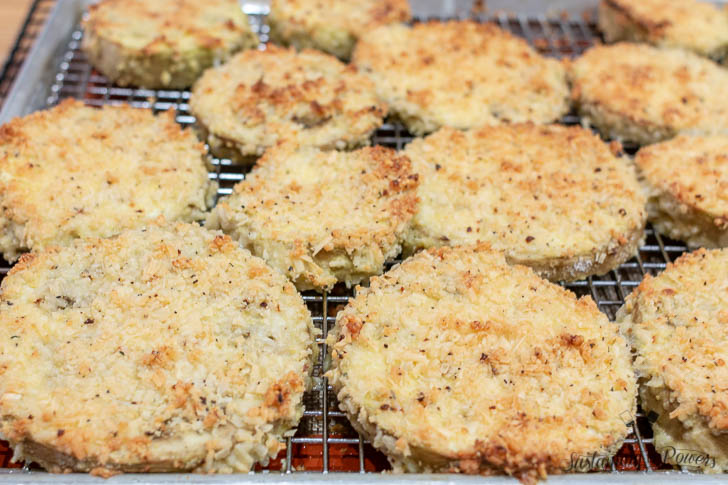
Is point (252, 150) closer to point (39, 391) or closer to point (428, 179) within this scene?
point (428, 179)

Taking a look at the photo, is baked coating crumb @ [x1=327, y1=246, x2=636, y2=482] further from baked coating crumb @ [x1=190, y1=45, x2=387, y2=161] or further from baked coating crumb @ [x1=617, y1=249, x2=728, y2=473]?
baked coating crumb @ [x1=190, y1=45, x2=387, y2=161]

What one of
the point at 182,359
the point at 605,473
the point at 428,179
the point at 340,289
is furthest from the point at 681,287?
the point at 182,359

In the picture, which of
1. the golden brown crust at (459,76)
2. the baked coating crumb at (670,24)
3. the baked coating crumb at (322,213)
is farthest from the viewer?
the baked coating crumb at (670,24)

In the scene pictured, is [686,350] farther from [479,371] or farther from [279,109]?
[279,109]

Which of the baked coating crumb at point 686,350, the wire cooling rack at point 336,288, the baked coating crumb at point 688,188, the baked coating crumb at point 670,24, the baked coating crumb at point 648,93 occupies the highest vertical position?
the baked coating crumb at point 670,24

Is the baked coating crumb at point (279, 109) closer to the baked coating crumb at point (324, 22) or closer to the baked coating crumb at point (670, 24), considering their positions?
the baked coating crumb at point (324, 22)

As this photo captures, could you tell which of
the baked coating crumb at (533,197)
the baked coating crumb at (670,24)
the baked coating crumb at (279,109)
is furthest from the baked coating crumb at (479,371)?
the baked coating crumb at (670,24)

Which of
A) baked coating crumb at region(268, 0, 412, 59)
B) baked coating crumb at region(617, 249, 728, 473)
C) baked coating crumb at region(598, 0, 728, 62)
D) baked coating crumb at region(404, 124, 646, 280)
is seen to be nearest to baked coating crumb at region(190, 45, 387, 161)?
baked coating crumb at region(404, 124, 646, 280)

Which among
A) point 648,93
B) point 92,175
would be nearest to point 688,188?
point 648,93
